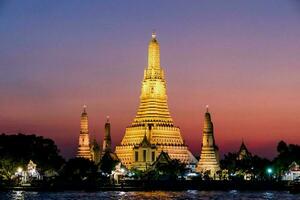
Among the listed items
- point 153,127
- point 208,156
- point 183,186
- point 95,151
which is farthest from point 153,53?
point 183,186

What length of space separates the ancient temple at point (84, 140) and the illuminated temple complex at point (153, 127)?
15.4 feet

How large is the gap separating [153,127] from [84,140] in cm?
1027

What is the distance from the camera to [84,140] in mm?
112062

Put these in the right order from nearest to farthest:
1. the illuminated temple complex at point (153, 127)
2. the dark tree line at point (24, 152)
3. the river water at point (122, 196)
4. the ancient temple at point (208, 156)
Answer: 1. the river water at point (122, 196)
2. the dark tree line at point (24, 152)
3. the ancient temple at point (208, 156)
4. the illuminated temple complex at point (153, 127)

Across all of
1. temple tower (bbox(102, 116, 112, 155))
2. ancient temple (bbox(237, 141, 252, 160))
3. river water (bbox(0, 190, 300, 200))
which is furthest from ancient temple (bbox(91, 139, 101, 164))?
river water (bbox(0, 190, 300, 200))

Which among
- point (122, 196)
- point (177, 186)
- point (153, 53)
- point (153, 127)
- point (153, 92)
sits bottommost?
point (122, 196)

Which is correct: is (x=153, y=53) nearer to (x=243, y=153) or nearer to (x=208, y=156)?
(x=208, y=156)

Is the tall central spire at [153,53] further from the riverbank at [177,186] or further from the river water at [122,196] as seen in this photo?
the river water at [122,196]

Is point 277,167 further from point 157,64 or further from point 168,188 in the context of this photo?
point 157,64

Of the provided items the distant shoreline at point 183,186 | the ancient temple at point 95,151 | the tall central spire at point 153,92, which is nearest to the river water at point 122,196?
the distant shoreline at point 183,186

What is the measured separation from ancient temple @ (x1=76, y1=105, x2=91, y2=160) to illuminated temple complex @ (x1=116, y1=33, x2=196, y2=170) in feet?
15.4

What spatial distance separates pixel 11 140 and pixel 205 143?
31514mm

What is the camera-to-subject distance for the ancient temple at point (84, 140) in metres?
111

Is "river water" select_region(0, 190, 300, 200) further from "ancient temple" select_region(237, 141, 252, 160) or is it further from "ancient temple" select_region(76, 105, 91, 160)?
"ancient temple" select_region(237, 141, 252, 160)
